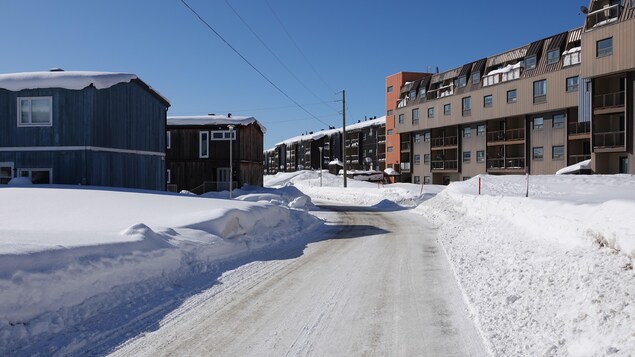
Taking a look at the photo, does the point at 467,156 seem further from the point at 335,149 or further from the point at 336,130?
the point at 336,130

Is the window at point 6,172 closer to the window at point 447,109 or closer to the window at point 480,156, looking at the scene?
the window at point 480,156

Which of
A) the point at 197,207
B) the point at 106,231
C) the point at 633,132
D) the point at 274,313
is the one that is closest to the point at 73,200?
the point at 197,207

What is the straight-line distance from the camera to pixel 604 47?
31.6 m

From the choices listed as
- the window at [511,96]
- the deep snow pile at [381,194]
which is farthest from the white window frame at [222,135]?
the window at [511,96]

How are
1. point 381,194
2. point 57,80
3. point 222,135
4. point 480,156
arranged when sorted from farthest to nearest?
point 480,156 < point 381,194 < point 222,135 < point 57,80

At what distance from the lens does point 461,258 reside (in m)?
11.4

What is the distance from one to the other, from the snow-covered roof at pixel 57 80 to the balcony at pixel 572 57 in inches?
1344

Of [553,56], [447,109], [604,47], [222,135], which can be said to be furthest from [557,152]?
[222,135]

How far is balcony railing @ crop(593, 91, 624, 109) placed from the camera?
3170 centimetres

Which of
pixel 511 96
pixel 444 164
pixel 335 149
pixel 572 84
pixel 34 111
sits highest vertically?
pixel 511 96

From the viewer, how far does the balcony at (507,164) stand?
43375mm

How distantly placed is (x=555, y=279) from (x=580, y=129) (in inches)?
1433

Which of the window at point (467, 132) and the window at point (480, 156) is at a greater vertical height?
the window at point (467, 132)

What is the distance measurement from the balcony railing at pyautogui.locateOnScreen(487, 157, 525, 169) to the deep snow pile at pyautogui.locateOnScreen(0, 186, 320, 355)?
32502 mm
